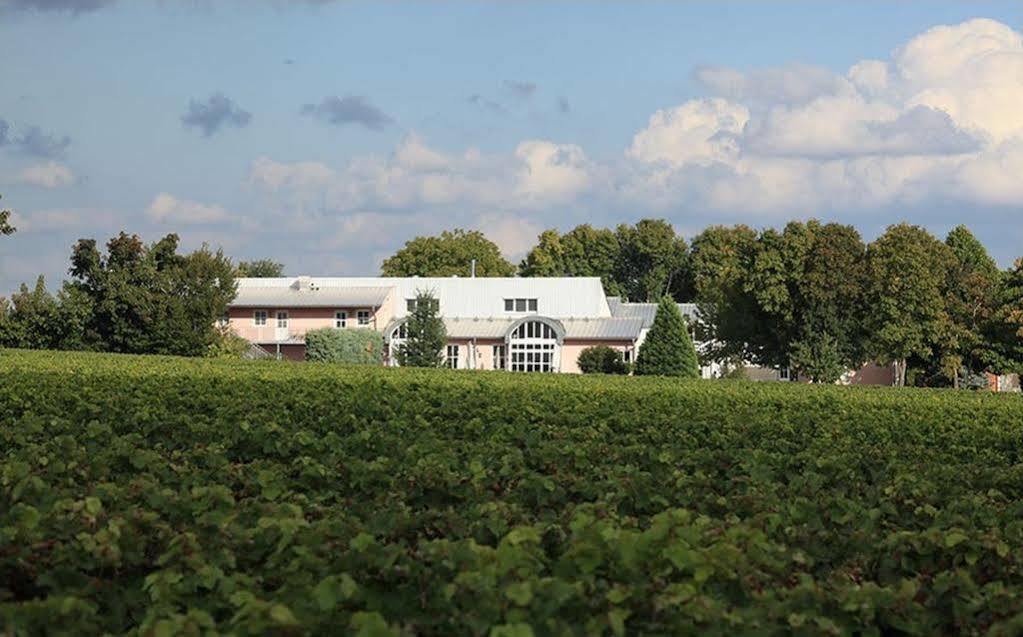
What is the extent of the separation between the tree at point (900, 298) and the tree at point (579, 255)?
148ft

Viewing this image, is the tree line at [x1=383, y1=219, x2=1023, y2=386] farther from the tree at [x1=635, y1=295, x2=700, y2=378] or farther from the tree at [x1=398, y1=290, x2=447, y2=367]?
the tree at [x1=398, y1=290, x2=447, y2=367]

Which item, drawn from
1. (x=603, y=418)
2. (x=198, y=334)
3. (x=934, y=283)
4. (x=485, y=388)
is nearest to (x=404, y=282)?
(x=198, y=334)

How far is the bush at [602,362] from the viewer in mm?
63594

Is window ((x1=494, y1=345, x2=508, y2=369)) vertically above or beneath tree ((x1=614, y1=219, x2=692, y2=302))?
beneath

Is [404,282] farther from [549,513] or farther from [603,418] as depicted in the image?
[549,513]

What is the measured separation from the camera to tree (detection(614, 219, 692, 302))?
357 feet

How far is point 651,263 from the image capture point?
11088 centimetres

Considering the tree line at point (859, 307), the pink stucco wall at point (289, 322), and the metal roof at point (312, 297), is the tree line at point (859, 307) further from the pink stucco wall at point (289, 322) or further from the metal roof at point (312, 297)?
the pink stucco wall at point (289, 322)

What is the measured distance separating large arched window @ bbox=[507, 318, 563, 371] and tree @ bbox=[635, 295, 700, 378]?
59.0ft

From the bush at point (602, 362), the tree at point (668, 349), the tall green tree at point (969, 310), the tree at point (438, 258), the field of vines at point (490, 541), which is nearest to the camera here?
the field of vines at point (490, 541)

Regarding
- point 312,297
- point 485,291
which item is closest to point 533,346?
point 485,291

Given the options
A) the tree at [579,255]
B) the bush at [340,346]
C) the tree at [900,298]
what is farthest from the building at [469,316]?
the tree at [579,255]

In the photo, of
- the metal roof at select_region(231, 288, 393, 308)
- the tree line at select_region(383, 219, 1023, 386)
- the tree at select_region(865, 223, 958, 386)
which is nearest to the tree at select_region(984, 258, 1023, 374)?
the tree line at select_region(383, 219, 1023, 386)

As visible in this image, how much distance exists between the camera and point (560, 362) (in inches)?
2923
